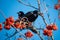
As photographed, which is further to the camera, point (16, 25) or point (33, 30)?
point (33, 30)

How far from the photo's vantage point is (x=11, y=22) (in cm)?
84

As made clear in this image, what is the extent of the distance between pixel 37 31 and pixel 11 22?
0.23 meters

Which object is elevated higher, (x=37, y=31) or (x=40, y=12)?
(x=40, y=12)

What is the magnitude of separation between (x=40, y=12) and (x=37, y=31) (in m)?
0.15

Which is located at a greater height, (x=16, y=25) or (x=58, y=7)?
(x=58, y=7)

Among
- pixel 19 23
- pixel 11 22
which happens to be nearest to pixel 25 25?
pixel 19 23

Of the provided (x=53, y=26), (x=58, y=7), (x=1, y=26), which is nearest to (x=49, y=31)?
(x=53, y=26)

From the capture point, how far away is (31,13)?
3.97 ft

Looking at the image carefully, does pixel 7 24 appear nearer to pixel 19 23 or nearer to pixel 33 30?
pixel 19 23

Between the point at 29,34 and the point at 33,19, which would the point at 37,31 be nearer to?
the point at 29,34

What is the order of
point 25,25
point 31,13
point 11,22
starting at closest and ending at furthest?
point 11,22
point 25,25
point 31,13

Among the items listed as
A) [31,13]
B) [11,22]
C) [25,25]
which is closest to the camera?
[11,22]

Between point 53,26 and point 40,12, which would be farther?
point 40,12

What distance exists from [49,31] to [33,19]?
1.27 feet
